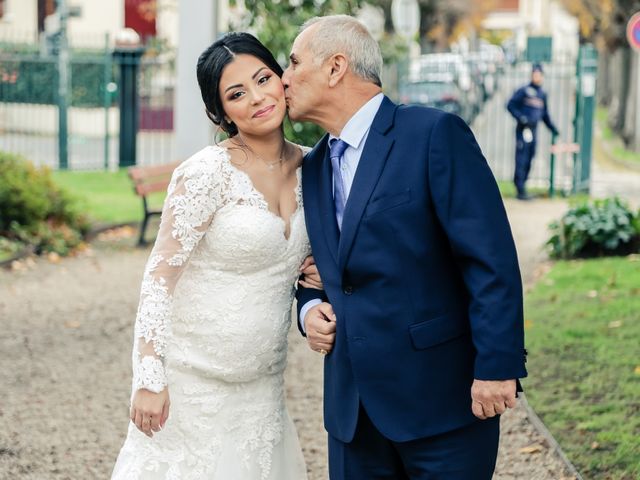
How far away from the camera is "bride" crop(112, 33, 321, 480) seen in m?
3.59

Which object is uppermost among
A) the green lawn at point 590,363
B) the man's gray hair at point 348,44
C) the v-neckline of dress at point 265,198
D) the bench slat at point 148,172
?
the man's gray hair at point 348,44

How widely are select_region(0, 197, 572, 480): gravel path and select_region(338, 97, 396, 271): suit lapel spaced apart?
2494mm

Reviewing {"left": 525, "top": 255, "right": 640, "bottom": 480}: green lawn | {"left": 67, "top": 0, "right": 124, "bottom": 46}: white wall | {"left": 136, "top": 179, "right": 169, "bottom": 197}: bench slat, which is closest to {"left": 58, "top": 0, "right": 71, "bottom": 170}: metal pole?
{"left": 136, "top": 179, "right": 169, "bottom": 197}: bench slat

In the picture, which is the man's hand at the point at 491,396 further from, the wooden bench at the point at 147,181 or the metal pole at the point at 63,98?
the metal pole at the point at 63,98

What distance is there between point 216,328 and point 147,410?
35 centimetres

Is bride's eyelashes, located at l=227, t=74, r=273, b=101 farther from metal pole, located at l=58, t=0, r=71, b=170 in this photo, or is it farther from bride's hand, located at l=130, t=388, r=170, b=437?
metal pole, located at l=58, t=0, r=71, b=170

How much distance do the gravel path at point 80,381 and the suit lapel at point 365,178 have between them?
2.49 m

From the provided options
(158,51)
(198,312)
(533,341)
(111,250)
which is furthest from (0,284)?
(158,51)

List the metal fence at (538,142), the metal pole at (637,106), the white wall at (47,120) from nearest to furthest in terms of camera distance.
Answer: the metal fence at (538,142), the white wall at (47,120), the metal pole at (637,106)

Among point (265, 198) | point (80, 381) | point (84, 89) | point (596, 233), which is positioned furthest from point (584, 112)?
point (265, 198)

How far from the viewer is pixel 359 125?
346 cm

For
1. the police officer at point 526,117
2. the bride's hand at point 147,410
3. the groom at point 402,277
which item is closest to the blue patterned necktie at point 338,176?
the groom at point 402,277

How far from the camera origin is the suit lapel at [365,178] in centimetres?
332

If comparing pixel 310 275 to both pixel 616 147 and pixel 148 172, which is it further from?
pixel 616 147
